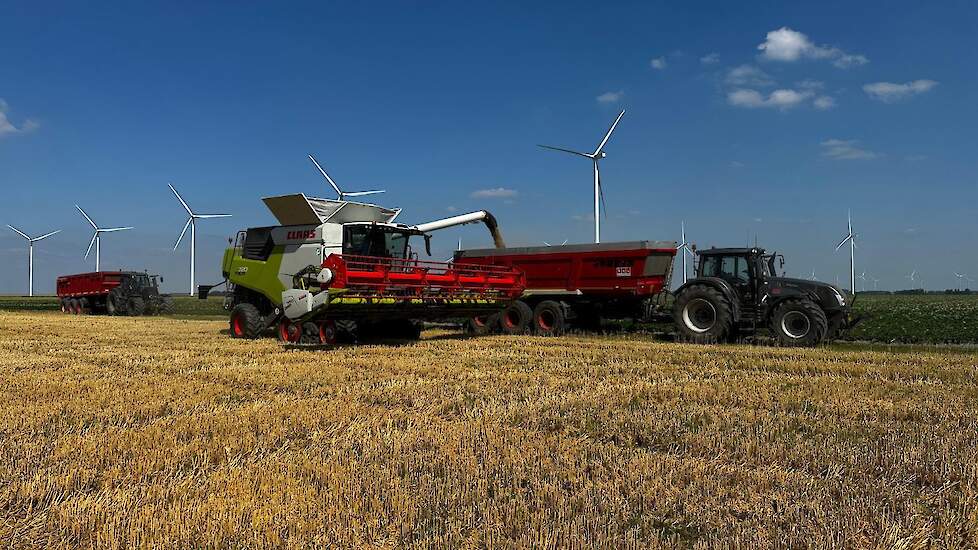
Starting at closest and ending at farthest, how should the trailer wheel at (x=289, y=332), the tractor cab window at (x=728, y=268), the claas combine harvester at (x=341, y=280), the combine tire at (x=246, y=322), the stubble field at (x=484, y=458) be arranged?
1. the stubble field at (x=484, y=458)
2. the claas combine harvester at (x=341, y=280)
3. the trailer wheel at (x=289, y=332)
4. the combine tire at (x=246, y=322)
5. the tractor cab window at (x=728, y=268)

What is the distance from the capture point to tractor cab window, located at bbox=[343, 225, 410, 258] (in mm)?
14359

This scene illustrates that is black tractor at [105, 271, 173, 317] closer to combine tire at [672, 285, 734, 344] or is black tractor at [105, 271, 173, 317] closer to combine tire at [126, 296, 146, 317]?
combine tire at [126, 296, 146, 317]

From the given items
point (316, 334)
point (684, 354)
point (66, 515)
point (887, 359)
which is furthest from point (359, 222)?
point (66, 515)

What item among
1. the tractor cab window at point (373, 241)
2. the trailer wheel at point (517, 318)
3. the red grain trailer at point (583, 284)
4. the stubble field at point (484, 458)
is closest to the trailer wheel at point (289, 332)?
the tractor cab window at point (373, 241)

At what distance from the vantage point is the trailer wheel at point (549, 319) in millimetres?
17625

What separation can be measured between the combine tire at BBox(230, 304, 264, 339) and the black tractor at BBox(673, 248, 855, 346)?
9.43 m

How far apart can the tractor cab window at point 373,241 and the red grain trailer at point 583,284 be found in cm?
407

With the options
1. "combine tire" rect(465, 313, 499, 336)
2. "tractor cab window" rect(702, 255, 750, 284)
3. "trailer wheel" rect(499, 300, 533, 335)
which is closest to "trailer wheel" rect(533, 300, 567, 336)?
"trailer wheel" rect(499, 300, 533, 335)

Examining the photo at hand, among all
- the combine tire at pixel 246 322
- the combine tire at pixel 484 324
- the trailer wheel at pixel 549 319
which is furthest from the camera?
the combine tire at pixel 484 324

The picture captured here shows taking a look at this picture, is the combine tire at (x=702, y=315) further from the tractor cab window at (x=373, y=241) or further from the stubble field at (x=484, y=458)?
the tractor cab window at (x=373, y=241)

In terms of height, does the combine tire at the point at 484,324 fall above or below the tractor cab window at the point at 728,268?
below

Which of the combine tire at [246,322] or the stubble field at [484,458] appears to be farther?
the combine tire at [246,322]

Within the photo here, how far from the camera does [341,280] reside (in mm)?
12289

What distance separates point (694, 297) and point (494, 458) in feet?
38.2
